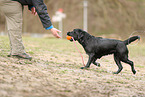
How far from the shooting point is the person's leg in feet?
16.1

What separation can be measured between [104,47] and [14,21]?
7.76 ft

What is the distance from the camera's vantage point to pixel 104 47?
5.49 meters

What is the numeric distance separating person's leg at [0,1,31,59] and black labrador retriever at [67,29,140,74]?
59.0 inches

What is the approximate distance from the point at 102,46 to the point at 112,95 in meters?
2.27

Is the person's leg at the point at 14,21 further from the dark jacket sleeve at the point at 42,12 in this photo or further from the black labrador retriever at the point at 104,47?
the black labrador retriever at the point at 104,47

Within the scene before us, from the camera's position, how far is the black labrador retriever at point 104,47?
534 cm

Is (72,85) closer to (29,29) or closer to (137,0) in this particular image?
(137,0)

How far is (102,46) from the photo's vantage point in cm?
551

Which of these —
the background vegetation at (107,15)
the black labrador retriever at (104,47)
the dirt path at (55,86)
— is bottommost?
the dirt path at (55,86)

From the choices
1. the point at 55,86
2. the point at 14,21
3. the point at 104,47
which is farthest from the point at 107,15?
the point at 55,86

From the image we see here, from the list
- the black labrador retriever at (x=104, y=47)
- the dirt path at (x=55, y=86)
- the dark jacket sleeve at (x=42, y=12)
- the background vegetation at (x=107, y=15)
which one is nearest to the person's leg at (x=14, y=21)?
the dark jacket sleeve at (x=42, y=12)

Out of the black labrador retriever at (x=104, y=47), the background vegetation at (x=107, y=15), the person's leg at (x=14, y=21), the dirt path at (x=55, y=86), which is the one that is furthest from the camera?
the background vegetation at (x=107, y=15)

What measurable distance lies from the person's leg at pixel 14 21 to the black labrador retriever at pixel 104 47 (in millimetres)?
1498

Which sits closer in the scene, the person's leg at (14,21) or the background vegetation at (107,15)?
the person's leg at (14,21)
